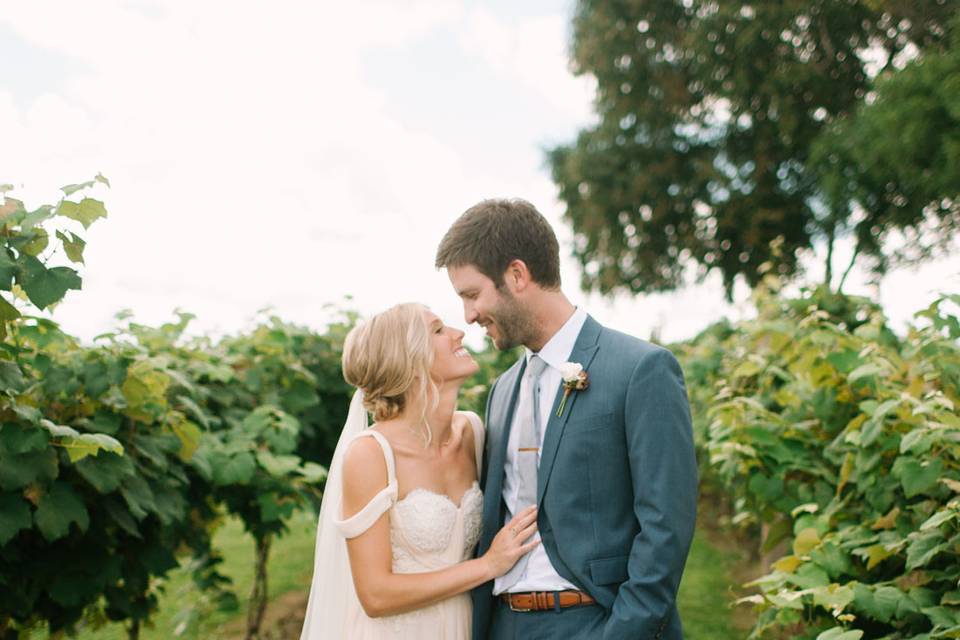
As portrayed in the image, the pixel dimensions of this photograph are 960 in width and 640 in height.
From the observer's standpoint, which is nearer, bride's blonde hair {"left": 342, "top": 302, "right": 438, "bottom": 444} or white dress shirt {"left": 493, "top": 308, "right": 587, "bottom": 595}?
white dress shirt {"left": 493, "top": 308, "right": 587, "bottom": 595}

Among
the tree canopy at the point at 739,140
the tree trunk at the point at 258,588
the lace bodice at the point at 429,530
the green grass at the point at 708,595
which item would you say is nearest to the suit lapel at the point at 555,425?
the lace bodice at the point at 429,530

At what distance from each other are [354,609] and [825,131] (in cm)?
1573

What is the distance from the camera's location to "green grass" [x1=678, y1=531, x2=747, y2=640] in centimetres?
689

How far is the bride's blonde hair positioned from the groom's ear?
0.55m

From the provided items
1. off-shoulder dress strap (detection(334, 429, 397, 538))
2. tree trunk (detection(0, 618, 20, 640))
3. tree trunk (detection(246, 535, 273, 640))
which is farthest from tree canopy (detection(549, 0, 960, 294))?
tree trunk (detection(0, 618, 20, 640))

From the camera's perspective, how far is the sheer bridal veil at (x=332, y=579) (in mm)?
3211

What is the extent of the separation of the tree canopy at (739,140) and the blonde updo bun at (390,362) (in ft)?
40.2

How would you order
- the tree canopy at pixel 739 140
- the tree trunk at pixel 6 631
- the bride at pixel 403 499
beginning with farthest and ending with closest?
the tree canopy at pixel 739 140, the tree trunk at pixel 6 631, the bride at pixel 403 499

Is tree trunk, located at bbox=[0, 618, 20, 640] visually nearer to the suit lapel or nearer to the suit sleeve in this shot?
the suit lapel

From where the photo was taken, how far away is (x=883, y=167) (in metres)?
14.3

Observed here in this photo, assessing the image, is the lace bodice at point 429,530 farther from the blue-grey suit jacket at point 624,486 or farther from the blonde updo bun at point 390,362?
the blue-grey suit jacket at point 624,486

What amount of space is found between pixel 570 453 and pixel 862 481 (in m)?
1.40

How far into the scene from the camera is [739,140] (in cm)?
1989

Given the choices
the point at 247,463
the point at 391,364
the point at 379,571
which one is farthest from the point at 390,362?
the point at 247,463
